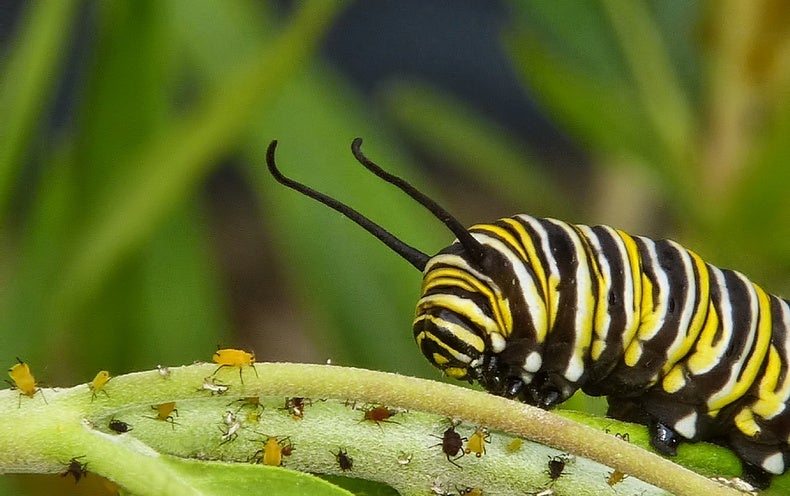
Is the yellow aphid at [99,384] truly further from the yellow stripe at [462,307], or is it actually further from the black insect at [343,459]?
the yellow stripe at [462,307]

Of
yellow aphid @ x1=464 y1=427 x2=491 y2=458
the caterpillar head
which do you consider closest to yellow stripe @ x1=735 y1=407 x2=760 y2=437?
the caterpillar head

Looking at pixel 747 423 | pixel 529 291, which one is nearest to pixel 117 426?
pixel 529 291

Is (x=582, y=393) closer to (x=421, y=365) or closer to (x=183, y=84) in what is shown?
(x=421, y=365)

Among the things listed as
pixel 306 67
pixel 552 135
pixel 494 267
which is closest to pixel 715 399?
pixel 494 267

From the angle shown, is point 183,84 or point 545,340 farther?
point 183,84

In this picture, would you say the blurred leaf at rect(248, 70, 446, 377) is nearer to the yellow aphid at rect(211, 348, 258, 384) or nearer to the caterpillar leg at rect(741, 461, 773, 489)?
the caterpillar leg at rect(741, 461, 773, 489)

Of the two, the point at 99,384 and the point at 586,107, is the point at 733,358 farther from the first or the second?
the point at 99,384
